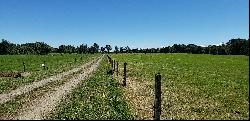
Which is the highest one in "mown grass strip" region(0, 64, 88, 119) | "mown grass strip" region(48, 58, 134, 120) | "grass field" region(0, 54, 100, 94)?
"mown grass strip" region(48, 58, 134, 120)

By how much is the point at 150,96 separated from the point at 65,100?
497 cm

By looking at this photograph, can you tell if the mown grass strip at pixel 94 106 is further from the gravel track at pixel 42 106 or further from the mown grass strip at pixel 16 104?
the mown grass strip at pixel 16 104

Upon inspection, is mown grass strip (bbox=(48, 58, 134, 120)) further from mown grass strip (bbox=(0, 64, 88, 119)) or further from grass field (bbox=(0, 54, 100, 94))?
grass field (bbox=(0, 54, 100, 94))

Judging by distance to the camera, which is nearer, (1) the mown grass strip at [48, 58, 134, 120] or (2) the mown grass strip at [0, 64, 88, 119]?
(1) the mown grass strip at [48, 58, 134, 120]

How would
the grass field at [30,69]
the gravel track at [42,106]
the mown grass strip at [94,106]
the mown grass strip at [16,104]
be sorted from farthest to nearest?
the grass field at [30,69]
the mown grass strip at [16,104]
the gravel track at [42,106]
the mown grass strip at [94,106]

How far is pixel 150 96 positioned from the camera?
23141mm

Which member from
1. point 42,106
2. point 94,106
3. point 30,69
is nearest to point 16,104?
point 42,106

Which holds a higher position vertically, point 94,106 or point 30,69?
point 94,106

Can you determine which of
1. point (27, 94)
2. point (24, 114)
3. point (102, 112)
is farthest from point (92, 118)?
point (27, 94)

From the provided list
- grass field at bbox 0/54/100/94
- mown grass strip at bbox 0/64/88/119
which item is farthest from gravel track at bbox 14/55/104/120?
grass field at bbox 0/54/100/94

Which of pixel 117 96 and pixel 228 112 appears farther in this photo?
pixel 117 96

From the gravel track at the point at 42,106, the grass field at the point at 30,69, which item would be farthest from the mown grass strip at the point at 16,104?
the grass field at the point at 30,69

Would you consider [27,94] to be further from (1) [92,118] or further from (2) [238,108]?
(2) [238,108]

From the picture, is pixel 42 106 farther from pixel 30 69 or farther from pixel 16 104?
pixel 30 69
